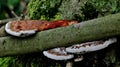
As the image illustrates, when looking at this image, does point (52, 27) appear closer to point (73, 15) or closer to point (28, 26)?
point (28, 26)

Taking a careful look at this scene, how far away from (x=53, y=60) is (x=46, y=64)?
9 centimetres

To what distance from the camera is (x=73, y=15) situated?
97.8 inches

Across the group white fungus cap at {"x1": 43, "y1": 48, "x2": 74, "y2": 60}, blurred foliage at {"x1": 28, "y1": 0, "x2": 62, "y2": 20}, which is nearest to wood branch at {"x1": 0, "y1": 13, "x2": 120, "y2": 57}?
white fungus cap at {"x1": 43, "y1": 48, "x2": 74, "y2": 60}

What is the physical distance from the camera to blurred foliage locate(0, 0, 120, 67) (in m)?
2.27

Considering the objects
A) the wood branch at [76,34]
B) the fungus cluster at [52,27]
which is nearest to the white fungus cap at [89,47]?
the fungus cluster at [52,27]

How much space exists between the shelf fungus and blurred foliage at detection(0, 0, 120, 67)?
1.17 ft

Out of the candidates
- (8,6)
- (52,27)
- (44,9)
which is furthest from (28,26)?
(8,6)

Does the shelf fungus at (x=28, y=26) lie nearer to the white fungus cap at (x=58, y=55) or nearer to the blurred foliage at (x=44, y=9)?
the white fungus cap at (x=58, y=55)

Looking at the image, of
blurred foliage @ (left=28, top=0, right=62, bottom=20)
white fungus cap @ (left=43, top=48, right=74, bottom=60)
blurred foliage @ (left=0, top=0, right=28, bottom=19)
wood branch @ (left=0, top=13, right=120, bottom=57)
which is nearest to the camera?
wood branch @ (left=0, top=13, right=120, bottom=57)

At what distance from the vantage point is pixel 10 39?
6.90 ft

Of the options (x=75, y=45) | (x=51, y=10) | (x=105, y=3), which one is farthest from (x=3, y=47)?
(x=105, y=3)

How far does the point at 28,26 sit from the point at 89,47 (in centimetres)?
48

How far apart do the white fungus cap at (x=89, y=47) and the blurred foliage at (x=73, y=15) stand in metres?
0.19

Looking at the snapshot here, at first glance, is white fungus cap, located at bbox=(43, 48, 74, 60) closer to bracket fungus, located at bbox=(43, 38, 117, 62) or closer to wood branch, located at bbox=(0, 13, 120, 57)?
bracket fungus, located at bbox=(43, 38, 117, 62)
